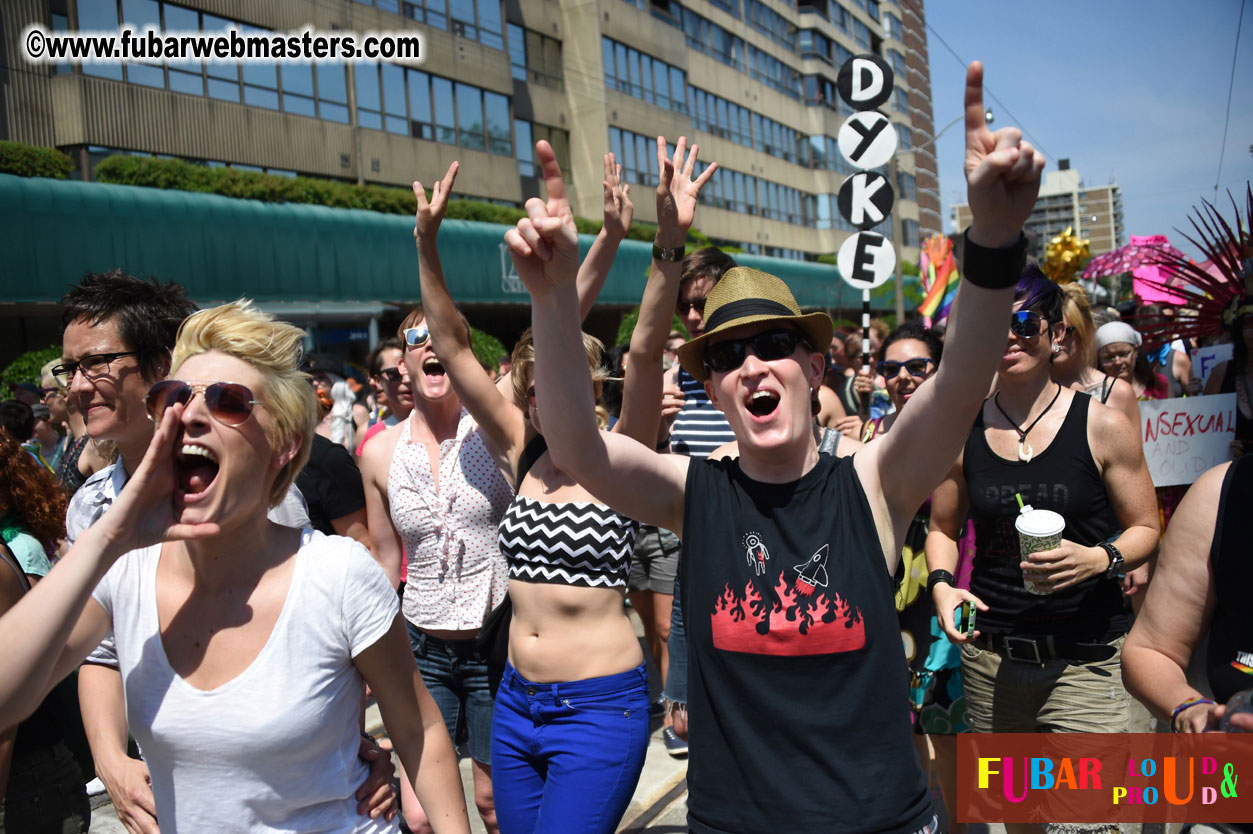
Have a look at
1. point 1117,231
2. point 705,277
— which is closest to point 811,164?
point 705,277

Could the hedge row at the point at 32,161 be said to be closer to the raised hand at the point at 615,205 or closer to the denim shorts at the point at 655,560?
the denim shorts at the point at 655,560

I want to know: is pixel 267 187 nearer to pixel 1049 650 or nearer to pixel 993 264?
pixel 1049 650

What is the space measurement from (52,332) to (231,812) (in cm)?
2161

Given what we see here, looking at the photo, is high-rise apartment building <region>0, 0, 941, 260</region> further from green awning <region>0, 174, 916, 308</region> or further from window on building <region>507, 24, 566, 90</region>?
green awning <region>0, 174, 916, 308</region>

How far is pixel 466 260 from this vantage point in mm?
27781

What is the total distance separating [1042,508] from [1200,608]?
4.32 feet

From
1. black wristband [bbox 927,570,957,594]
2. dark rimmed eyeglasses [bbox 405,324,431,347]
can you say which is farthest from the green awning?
black wristband [bbox 927,570,957,594]

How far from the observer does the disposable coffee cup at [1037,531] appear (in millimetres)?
3182

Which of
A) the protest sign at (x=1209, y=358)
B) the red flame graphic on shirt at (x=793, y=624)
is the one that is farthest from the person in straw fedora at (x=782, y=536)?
the protest sign at (x=1209, y=358)

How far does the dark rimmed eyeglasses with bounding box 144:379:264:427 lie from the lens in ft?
6.85

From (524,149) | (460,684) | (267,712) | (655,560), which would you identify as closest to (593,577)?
(460,684)

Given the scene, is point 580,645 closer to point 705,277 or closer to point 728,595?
point 728,595

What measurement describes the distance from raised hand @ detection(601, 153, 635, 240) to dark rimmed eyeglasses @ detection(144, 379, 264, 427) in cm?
96

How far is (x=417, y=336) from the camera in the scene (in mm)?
4176
